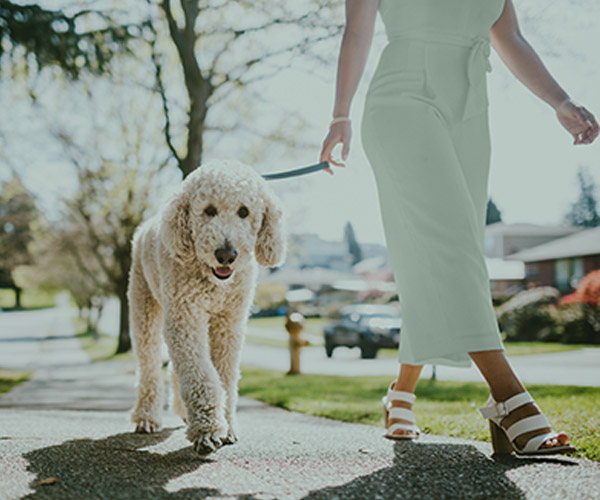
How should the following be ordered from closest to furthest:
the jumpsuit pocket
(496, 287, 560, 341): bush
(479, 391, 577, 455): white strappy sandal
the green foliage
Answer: (479, 391, 577, 455): white strappy sandal, the jumpsuit pocket, the green foliage, (496, 287, 560, 341): bush

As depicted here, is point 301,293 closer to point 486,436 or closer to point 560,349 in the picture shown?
point 560,349

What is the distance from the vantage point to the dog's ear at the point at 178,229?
2975 mm

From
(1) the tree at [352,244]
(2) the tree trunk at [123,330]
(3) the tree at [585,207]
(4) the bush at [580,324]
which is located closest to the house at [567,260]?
(4) the bush at [580,324]

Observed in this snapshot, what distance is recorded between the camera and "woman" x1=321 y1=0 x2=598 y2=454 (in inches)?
95.3

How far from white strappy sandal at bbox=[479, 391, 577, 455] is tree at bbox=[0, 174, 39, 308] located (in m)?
21.4

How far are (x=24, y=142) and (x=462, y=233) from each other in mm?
19567

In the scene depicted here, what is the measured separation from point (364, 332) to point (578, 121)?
1990 centimetres

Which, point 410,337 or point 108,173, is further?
point 108,173

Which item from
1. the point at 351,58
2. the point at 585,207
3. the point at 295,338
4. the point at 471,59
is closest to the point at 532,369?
the point at 295,338

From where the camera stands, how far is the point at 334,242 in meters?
107

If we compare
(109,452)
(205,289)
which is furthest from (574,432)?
(109,452)

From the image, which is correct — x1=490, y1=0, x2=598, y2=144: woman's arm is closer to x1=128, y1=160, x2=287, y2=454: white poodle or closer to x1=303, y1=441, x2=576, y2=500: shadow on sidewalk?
x1=128, y1=160, x2=287, y2=454: white poodle

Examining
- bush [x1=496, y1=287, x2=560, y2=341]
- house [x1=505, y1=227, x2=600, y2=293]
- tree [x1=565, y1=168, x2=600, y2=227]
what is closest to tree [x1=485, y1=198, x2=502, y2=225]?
tree [x1=565, y1=168, x2=600, y2=227]

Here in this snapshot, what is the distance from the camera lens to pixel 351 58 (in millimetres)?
2795
